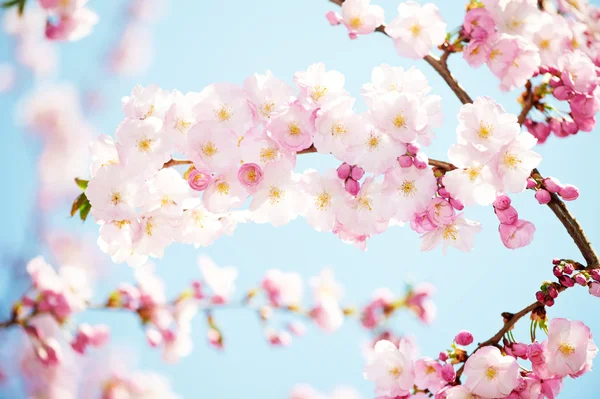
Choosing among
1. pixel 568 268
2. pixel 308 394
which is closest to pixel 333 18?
pixel 568 268

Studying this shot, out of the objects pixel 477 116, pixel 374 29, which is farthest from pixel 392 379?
pixel 374 29

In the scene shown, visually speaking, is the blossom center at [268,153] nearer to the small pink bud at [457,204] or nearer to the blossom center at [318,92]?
the blossom center at [318,92]

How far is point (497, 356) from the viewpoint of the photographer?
0.89m

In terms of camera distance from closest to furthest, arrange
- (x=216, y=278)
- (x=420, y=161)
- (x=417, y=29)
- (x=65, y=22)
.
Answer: (x=420, y=161)
(x=417, y=29)
(x=65, y=22)
(x=216, y=278)

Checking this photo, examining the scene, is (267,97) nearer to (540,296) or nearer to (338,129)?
(338,129)

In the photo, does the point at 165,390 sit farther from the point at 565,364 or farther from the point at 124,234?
the point at 565,364

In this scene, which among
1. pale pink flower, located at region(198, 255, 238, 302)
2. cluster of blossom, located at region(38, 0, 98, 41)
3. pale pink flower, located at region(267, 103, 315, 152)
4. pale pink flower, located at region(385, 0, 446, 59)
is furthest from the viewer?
pale pink flower, located at region(198, 255, 238, 302)

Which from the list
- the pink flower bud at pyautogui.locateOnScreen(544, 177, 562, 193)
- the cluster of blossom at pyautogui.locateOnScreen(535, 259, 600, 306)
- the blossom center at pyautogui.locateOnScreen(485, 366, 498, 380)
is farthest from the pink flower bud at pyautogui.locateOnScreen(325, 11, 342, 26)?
the blossom center at pyautogui.locateOnScreen(485, 366, 498, 380)

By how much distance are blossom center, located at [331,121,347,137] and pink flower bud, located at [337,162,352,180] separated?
0.19 feet

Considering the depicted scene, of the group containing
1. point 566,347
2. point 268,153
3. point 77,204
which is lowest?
point 566,347

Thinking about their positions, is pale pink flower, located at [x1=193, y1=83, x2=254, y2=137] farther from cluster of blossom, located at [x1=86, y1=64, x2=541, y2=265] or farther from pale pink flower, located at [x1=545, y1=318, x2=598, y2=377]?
pale pink flower, located at [x1=545, y1=318, x2=598, y2=377]

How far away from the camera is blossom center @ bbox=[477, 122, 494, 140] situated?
83 centimetres

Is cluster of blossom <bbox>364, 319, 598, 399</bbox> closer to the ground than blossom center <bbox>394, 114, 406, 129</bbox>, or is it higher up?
closer to the ground

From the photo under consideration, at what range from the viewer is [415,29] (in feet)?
3.63
